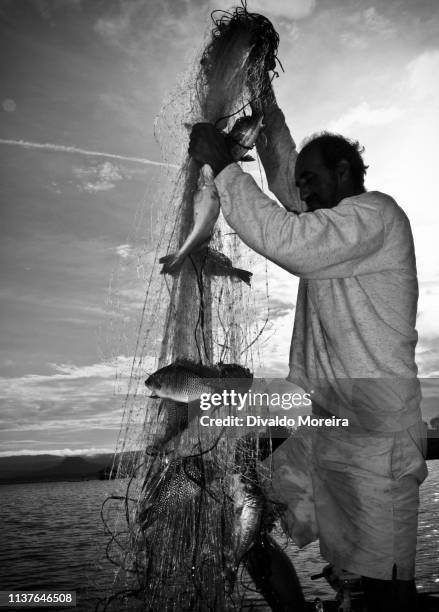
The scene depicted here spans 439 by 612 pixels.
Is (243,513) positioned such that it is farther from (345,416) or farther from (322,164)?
(322,164)

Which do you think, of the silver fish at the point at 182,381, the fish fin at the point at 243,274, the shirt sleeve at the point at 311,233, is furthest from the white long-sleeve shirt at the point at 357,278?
the fish fin at the point at 243,274

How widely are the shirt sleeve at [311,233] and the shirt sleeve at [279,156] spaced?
121 centimetres

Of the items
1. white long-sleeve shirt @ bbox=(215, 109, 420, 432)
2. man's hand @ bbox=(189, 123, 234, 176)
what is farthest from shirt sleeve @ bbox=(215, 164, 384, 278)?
man's hand @ bbox=(189, 123, 234, 176)

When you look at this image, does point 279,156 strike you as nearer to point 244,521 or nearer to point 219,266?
point 219,266

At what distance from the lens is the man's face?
2.68 m

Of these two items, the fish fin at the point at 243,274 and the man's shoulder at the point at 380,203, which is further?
the fish fin at the point at 243,274

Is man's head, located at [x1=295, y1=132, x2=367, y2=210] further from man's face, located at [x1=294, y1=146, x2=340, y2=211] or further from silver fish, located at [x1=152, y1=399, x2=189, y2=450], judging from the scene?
silver fish, located at [x1=152, y1=399, x2=189, y2=450]

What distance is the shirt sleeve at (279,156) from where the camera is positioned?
11.4 ft

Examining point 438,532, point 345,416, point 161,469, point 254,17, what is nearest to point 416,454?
point 345,416

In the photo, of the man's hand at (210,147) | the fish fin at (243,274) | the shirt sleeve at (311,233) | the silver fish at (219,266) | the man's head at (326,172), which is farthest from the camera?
the fish fin at (243,274)

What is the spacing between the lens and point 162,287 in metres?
3.40

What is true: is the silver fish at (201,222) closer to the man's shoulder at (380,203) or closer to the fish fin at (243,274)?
the fish fin at (243,274)

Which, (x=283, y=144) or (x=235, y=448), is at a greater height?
(x=283, y=144)

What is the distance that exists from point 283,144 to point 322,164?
0.97m
